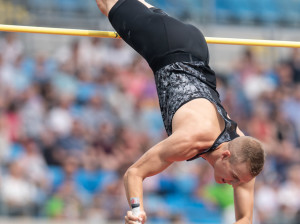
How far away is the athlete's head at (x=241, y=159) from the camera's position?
215 inches

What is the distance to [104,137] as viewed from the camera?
10.5 meters

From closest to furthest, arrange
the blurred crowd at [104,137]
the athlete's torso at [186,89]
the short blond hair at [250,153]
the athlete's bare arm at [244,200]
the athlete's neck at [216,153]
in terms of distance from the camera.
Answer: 1. the short blond hair at [250,153]
2. the athlete's neck at [216,153]
3. the athlete's torso at [186,89]
4. the athlete's bare arm at [244,200]
5. the blurred crowd at [104,137]

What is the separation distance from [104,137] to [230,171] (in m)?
5.04

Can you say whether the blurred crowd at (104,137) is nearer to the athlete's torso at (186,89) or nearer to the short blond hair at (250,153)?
the athlete's torso at (186,89)

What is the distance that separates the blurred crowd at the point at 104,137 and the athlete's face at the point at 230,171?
403cm

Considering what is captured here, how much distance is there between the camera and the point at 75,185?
977 centimetres

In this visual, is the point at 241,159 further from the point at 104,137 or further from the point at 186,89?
the point at 104,137

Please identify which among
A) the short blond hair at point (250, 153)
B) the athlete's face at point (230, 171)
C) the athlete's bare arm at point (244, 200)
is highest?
the short blond hair at point (250, 153)

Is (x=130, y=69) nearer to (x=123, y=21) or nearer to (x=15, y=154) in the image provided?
(x=15, y=154)

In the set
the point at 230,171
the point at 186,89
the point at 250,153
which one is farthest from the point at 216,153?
the point at 186,89

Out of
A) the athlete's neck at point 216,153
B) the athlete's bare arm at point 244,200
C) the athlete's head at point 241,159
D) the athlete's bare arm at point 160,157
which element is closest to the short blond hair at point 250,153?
the athlete's head at point 241,159

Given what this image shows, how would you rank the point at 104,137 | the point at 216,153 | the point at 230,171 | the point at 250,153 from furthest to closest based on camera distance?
the point at 104,137, the point at 216,153, the point at 230,171, the point at 250,153

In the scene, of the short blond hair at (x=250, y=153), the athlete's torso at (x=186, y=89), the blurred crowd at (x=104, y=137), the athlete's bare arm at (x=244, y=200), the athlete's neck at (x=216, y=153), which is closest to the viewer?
the short blond hair at (x=250, y=153)

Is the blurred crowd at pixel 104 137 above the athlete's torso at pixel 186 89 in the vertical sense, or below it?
below
